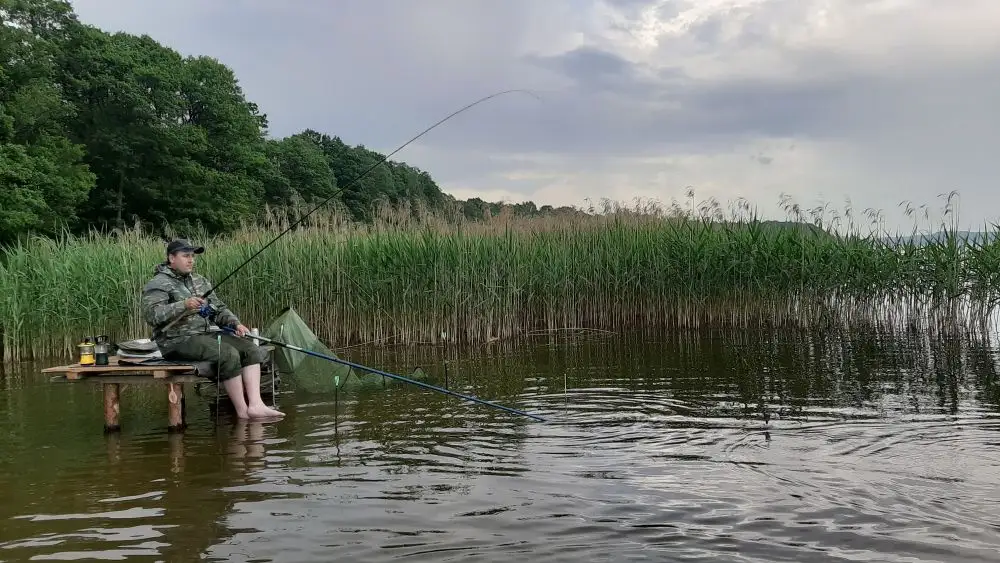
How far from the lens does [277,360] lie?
8.29 m

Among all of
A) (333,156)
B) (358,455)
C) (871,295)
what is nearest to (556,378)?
(358,455)

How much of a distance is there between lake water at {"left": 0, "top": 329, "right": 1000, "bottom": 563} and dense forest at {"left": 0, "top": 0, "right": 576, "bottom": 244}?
1757cm

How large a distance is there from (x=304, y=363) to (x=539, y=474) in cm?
411

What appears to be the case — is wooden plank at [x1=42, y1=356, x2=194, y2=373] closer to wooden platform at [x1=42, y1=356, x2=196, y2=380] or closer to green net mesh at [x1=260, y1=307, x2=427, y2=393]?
wooden platform at [x1=42, y1=356, x2=196, y2=380]

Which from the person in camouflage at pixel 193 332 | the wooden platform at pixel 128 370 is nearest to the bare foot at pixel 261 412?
the person in camouflage at pixel 193 332

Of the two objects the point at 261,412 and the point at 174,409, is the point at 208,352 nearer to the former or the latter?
the point at 174,409

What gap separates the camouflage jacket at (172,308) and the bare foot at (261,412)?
0.81 meters

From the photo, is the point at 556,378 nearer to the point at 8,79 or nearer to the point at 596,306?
the point at 596,306

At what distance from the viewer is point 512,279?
13086 mm

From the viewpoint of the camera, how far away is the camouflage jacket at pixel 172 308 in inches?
260

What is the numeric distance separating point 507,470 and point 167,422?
3.80 meters

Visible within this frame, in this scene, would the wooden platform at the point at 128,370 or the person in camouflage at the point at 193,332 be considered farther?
the person in camouflage at the point at 193,332

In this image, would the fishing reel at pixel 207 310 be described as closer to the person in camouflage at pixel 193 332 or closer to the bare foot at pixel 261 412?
the person in camouflage at pixel 193 332

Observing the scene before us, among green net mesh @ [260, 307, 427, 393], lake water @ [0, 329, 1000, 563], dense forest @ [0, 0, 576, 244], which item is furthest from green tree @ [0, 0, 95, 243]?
green net mesh @ [260, 307, 427, 393]
